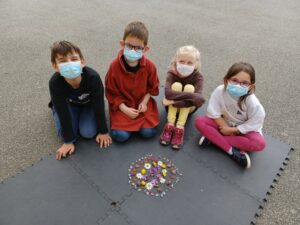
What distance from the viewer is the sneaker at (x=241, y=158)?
1912 mm

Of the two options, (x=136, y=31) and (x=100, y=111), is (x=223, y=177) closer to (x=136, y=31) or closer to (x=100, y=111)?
(x=100, y=111)

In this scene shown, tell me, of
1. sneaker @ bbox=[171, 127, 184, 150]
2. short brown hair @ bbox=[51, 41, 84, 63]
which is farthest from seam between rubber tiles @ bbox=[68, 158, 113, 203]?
short brown hair @ bbox=[51, 41, 84, 63]

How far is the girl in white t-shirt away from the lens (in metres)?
1.79

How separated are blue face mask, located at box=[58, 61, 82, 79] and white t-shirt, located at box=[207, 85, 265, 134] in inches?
41.3

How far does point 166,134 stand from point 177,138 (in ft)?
0.32

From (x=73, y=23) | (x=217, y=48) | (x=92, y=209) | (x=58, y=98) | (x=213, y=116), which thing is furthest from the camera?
(x=73, y=23)

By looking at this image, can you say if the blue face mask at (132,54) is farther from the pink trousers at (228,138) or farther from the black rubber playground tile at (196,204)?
the black rubber playground tile at (196,204)

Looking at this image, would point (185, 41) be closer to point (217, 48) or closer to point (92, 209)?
point (217, 48)

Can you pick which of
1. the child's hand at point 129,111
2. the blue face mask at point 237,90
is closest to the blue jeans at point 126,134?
the child's hand at point 129,111

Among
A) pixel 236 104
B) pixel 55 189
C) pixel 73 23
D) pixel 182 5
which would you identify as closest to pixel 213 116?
pixel 236 104

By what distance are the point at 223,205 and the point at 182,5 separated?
13.5ft

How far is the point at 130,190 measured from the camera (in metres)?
1.76

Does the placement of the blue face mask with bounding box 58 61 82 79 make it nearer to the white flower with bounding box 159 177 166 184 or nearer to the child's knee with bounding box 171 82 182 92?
the child's knee with bounding box 171 82 182 92

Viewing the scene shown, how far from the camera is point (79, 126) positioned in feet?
6.87
